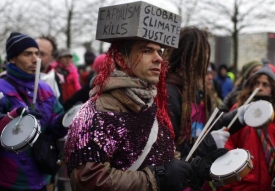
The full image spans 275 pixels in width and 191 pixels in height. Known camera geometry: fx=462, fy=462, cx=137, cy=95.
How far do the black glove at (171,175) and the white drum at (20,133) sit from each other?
3.92 ft

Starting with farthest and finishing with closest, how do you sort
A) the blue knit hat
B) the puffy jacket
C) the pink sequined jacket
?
the puffy jacket
the blue knit hat
the pink sequined jacket

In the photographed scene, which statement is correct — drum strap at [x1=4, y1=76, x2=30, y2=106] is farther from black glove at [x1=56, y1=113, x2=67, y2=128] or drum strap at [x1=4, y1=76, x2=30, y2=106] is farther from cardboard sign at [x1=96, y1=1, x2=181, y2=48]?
cardboard sign at [x1=96, y1=1, x2=181, y2=48]

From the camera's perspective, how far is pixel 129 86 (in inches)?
96.3

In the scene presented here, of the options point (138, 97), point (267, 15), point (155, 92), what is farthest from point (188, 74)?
point (267, 15)

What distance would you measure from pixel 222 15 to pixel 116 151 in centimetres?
1668

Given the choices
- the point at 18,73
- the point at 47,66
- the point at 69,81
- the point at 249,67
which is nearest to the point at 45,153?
the point at 18,73

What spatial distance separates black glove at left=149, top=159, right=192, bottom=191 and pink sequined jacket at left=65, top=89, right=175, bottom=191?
0.14 feet

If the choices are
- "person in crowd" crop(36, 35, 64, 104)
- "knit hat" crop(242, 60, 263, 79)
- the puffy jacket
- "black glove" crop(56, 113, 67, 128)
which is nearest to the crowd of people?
"black glove" crop(56, 113, 67, 128)

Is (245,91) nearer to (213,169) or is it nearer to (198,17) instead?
(213,169)

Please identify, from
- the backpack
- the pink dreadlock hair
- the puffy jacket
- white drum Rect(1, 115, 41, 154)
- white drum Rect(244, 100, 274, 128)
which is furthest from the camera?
the puffy jacket

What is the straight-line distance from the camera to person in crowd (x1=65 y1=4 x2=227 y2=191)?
2.29m

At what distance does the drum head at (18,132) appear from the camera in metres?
3.26

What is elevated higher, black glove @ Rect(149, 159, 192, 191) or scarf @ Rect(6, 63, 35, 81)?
scarf @ Rect(6, 63, 35, 81)

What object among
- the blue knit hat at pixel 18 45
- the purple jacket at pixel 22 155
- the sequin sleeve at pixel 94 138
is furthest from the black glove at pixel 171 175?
the blue knit hat at pixel 18 45
